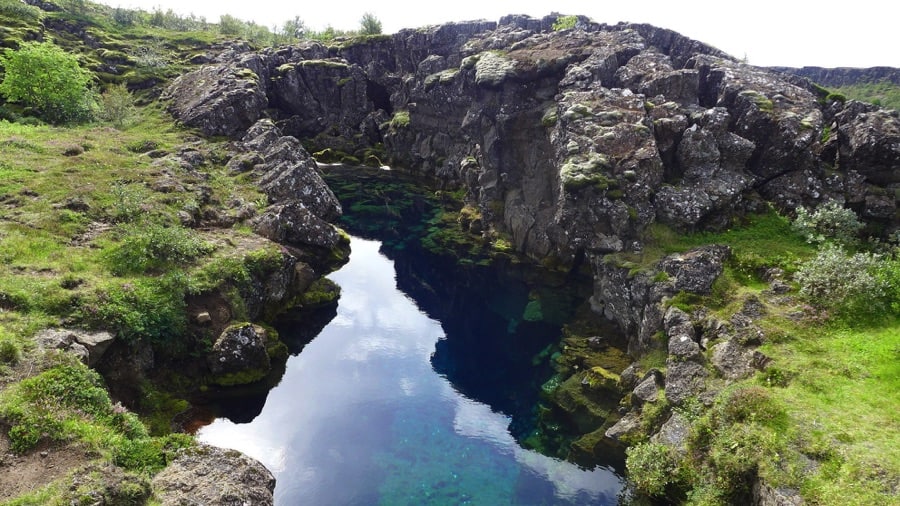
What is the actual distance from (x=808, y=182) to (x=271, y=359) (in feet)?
160

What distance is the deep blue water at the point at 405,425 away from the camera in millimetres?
26578

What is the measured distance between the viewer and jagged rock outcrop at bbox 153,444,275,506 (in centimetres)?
1938

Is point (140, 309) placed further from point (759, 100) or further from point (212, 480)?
point (759, 100)

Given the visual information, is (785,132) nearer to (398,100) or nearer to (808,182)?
(808,182)

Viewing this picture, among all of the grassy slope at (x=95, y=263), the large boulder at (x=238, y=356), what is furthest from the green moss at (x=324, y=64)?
the large boulder at (x=238, y=356)

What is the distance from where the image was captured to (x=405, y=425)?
31.9 meters

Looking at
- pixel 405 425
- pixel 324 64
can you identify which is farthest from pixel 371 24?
pixel 405 425

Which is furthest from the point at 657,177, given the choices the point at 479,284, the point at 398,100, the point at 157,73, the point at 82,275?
the point at 157,73

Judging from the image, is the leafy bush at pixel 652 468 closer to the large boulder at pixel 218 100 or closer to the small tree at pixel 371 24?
the large boulder at pixel 218 100

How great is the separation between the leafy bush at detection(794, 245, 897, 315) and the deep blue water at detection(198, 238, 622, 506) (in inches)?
686

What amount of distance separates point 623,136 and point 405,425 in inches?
1371

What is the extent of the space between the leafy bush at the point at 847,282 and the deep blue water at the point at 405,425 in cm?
1742

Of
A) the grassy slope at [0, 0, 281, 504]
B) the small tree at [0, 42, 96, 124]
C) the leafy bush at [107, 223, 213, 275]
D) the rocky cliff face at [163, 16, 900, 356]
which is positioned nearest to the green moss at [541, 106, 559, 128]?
the rocky cliff face at [163, 16, 900, 356]

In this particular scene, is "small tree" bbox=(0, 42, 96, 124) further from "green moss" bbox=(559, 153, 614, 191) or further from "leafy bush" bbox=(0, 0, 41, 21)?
"green moss" bbox=(559, 153, 614, 191)
